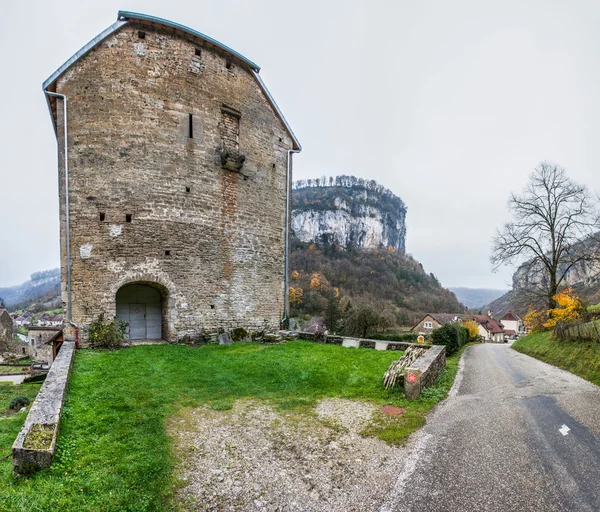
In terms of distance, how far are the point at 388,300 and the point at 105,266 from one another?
7170 centimetres

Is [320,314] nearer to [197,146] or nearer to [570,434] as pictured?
[197,146]

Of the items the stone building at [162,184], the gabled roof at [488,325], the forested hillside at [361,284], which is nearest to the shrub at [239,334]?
the stone building at [162,184]

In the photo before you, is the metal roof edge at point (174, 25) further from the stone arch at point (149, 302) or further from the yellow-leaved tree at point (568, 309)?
the yellow-leaved tree at point (568, 309)

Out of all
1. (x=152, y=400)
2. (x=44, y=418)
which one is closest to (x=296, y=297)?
(x=152, y=400)

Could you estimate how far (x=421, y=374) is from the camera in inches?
286

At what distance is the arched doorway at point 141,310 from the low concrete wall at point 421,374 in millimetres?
8658

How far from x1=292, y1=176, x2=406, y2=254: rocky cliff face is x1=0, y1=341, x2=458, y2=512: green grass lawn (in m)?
101

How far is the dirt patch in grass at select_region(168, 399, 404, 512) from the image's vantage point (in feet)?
11.4

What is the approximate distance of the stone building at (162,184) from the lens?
1059 centimetres

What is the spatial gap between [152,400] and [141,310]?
7.22 m

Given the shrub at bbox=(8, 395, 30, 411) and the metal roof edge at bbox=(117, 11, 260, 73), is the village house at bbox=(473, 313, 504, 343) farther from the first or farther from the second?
the shrub at bbox=(8, 395, 30, 411)

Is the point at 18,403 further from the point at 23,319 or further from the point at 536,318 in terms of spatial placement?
the point at 23,319

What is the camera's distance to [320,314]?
63.2m

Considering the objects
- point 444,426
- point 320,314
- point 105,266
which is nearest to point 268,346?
point 105,266
